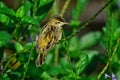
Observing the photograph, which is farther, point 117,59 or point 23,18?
point 117,59

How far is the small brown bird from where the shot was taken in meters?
2.31

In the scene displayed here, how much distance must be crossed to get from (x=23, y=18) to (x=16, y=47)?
0.15 m

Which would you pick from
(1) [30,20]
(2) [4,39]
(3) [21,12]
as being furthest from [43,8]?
(2) [4,39]

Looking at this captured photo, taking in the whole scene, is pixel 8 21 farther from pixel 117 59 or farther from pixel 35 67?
pixel 117 59

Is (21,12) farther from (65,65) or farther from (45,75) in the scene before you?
(65,65)

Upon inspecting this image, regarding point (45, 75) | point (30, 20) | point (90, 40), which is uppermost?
point (30, 20)

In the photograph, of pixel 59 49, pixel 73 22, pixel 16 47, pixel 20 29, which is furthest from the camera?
pixel 59 49

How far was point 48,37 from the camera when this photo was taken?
97.1 inches

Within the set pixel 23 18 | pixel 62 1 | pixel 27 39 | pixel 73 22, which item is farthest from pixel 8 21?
pixel 62 1

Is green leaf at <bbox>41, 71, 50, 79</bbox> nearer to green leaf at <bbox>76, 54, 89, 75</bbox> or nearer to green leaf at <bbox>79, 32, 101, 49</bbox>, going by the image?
green leaf at <bbox>76, 54, 89, 75</bbox>

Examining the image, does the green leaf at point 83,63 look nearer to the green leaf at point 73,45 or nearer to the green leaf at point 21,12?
the green leaf at point 21,12

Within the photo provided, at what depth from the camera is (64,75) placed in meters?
2.44

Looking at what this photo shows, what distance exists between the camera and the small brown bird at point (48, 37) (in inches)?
91.0

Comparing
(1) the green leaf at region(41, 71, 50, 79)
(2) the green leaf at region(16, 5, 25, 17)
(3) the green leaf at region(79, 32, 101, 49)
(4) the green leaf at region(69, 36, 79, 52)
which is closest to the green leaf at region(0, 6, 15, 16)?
(2) the green leaf at region(16, 5, 25, 17)
